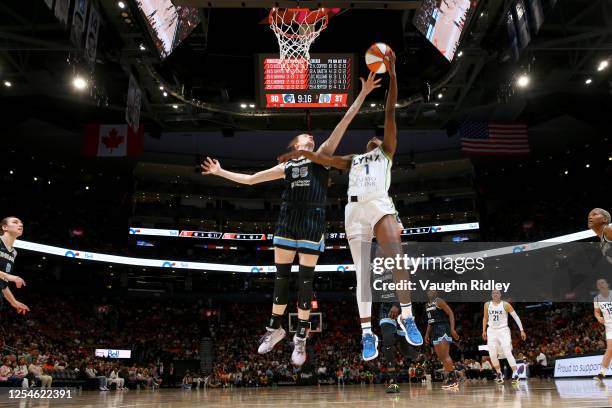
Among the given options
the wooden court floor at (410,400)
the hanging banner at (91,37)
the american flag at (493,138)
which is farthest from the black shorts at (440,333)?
the american flag at (493,138)

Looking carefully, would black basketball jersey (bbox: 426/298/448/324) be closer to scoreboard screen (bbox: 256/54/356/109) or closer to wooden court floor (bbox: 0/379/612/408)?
wooden court floor (bbox: 0/379/612/408)

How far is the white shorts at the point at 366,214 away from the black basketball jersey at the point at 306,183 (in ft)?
1.19

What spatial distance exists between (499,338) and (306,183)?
27.6 feet

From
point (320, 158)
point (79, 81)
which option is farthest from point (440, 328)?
point (79, 81)

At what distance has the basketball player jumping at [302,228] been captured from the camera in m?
5.96

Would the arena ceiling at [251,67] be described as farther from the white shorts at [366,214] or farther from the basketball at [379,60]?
the white shorts at [366,214]

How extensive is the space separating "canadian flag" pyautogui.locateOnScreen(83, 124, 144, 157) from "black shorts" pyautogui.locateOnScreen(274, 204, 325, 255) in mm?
19309

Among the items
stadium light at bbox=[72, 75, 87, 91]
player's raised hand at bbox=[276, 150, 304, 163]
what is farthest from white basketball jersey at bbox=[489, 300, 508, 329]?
stadium light at bbox=[72, 75, 87, 91]

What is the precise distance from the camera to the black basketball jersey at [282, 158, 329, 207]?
603 cm

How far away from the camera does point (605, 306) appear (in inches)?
431

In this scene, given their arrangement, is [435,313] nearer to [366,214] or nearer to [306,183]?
[366,214]

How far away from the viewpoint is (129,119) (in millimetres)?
18500

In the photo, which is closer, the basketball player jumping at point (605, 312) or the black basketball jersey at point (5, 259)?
the black basketball jersey at point (5, 259)

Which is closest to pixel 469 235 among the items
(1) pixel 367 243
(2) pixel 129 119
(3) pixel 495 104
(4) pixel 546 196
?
(4) pixel 546 196
